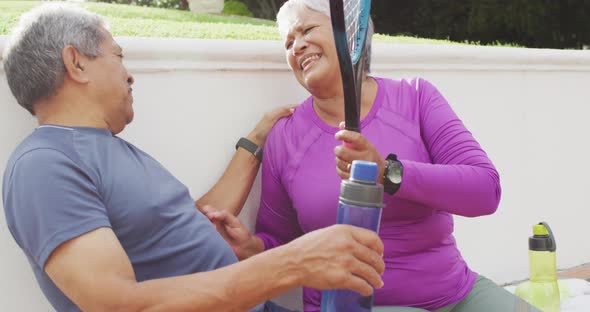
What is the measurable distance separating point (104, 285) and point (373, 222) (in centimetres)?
66

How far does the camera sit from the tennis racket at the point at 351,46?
6.63 feet

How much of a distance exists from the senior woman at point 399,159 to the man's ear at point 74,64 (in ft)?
2.50

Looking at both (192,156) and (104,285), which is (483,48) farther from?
(104,285)

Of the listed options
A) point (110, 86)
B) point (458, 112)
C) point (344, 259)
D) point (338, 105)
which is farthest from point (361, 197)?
point (458, 112)

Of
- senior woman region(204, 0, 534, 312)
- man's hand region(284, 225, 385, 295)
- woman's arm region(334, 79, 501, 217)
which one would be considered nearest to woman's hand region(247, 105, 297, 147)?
senior woman region(204, 0, 534, 312)

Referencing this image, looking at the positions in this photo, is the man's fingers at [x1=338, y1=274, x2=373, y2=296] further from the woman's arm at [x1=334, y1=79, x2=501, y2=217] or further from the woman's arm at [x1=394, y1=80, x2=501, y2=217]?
the woman's arm at [x1=394, y1=80, x2=501, y2=217]

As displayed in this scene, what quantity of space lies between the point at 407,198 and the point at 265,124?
0.77m

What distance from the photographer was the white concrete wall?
9.50ft

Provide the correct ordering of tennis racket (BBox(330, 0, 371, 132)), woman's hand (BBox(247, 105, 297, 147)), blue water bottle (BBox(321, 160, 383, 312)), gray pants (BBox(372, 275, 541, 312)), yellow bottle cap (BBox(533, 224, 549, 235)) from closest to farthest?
blue water bottle (BBox(321, 160, 383, 312)) < tennis racket (BBox(330, 0, 371, 132)) < gray pants (BBox(372, 275, 541, 312)) < woman's hand (BBox(247, 105, 297, 147)) < yellow bottle cap (BBox(533, 224, 549, 235))

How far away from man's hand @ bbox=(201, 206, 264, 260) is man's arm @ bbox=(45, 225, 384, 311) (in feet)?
2.61

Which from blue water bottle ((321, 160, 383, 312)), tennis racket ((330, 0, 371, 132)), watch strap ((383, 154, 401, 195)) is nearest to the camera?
blue water bottle ((321, 160, 383, 312))

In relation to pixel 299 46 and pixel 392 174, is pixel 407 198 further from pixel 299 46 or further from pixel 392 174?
pixel 299 46

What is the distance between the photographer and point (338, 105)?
2918 millimetres

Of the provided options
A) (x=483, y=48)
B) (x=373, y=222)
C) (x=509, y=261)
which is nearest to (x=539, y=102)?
(x=483, y=48)
